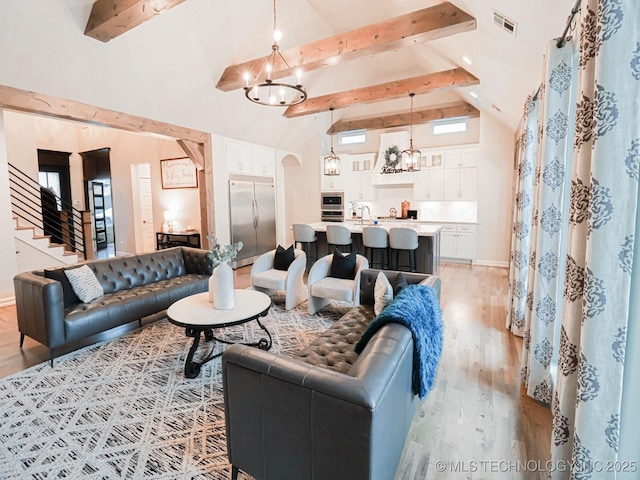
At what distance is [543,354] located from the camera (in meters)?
2.43

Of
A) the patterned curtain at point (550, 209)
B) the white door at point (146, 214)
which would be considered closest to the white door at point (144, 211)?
the white door at point (146, 214)

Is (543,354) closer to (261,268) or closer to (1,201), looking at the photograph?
(261,268)

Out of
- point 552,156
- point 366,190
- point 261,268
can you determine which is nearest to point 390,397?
point 552,156

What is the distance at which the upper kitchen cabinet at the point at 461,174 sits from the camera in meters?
7.04

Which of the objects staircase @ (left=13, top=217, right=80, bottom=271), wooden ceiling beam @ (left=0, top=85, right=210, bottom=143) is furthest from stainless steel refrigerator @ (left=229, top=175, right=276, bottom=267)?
staircase @ (left=13, top=217, right=80, bottom=271)

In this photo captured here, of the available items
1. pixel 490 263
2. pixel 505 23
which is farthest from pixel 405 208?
pixel 505 23

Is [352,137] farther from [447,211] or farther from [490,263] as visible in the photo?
[490,263]

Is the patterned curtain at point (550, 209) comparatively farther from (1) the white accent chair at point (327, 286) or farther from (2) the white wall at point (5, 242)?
(2) the white wall at point (5, 242)

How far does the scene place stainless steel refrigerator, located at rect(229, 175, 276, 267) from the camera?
697cm

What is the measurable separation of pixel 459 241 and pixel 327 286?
4506 mm

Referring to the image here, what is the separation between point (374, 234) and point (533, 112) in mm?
2667

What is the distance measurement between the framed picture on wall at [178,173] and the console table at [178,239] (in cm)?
118

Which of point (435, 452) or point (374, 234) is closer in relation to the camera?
point (435, 452)

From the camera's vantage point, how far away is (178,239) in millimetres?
7766
